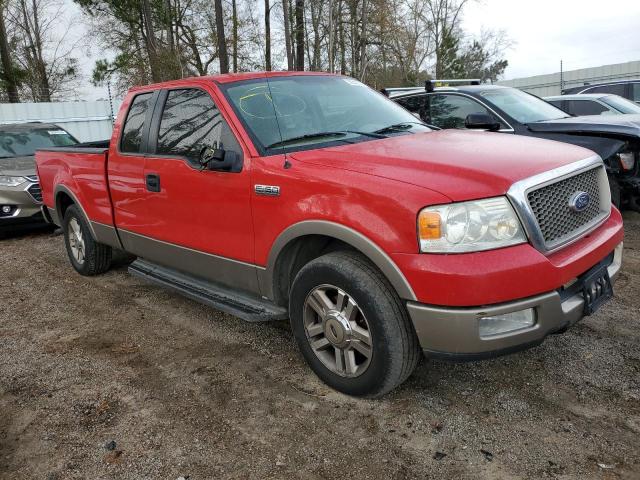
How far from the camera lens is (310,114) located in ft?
11.6

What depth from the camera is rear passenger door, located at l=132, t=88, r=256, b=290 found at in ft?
10.9

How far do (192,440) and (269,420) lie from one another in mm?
406

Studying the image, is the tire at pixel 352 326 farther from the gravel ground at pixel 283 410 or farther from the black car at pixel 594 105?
the black car at pixel 594 105

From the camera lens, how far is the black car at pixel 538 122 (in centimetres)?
577

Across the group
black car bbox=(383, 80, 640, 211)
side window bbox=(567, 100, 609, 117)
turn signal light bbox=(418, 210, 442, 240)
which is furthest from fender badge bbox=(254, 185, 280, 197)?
side window bbox=(567, 100, 609, 117)

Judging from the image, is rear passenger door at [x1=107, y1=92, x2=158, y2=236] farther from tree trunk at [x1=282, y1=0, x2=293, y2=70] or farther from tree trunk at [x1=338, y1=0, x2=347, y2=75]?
tree trunk at [x1=338, y1=0, x2=347, y2=75]

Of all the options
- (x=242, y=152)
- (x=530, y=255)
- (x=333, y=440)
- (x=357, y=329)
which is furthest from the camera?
(x=242, y=152)

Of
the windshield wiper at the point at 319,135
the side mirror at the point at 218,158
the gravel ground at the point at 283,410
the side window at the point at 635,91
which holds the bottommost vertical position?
the gravel ground at the point at 283,410

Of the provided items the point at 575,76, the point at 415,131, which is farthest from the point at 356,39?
the point at 415,131

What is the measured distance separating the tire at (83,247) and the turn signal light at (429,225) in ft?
12.9

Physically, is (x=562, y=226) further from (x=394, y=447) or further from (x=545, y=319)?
(x=394, y=447)

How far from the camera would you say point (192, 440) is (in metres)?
2.65

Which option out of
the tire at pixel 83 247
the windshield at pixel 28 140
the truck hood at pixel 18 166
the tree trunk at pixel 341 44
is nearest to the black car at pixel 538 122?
the tire at pixel 83 247

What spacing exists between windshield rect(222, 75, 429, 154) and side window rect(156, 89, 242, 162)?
153 mm
